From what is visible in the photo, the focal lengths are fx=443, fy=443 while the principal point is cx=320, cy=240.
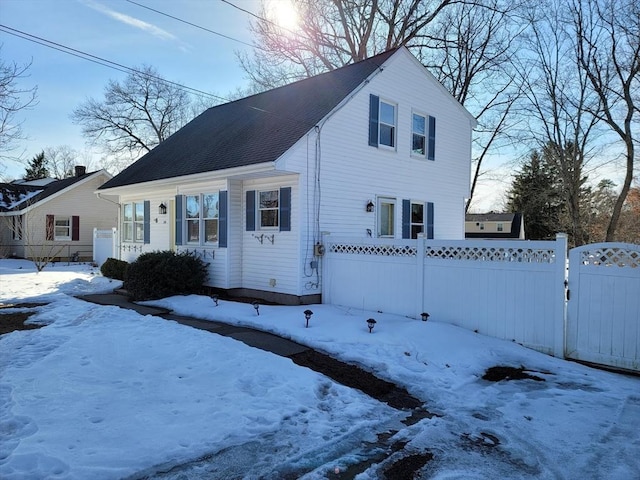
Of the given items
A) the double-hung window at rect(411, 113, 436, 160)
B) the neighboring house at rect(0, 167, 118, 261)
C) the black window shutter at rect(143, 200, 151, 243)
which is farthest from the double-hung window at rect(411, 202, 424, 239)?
the neighboring house at rect(0, 167, 118, 261)

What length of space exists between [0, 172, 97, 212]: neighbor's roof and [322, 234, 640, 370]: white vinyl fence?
22856 mm

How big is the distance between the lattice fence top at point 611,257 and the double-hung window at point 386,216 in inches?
254

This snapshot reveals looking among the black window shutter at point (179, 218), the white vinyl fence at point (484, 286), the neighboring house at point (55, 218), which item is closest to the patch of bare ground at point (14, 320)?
the black window shutter at point (179, 218)

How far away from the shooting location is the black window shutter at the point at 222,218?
11336mm

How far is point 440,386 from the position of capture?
5.40 m

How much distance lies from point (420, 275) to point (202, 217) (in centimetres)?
660

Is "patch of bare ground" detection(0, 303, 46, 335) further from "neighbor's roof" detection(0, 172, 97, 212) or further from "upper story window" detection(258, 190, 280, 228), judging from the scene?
"neighbor's roof" detection(0, 172, 97, 212)

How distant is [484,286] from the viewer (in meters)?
7.41

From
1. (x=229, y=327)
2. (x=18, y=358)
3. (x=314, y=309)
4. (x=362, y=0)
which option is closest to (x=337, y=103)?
(x=314, y=309)

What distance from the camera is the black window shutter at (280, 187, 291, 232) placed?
34.0 feet

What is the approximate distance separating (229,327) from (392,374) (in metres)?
3.48

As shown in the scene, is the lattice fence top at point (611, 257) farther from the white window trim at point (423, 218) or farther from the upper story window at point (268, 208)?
the white window trim at point (423, 218)

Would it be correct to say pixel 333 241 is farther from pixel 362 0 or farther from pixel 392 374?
pixel 362 0

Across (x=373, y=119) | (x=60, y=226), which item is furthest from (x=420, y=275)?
(x=60, y=226)
